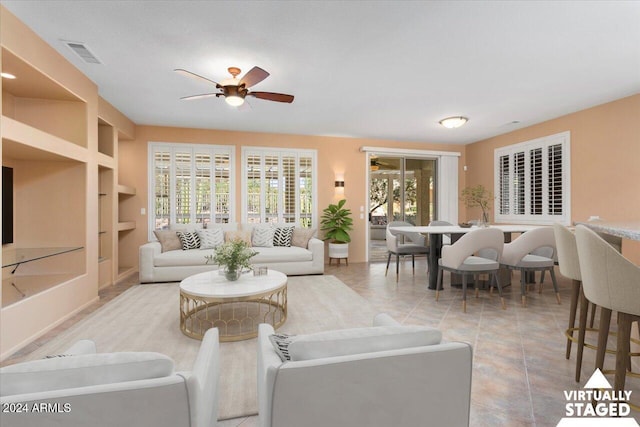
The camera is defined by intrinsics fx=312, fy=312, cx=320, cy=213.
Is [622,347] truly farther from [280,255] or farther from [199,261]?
[199,261]

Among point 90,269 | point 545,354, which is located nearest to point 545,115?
point 545,354

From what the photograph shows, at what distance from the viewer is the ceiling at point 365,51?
2596 millimetres

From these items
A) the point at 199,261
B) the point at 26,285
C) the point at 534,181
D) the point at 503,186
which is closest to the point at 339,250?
the point at 199,261

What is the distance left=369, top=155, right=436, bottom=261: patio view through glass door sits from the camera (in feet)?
26.0

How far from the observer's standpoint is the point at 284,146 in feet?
22.4

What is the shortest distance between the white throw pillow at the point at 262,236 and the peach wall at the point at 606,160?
5.32 metres

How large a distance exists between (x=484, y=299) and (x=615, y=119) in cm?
339

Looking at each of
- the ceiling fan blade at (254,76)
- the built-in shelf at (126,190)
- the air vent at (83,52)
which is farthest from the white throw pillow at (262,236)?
the air vent at (83,52)

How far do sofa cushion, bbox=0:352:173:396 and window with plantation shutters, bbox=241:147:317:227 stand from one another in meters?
5.66

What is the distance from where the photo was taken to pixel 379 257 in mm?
7691

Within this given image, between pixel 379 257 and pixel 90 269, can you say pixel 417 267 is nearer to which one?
pixel 379 257

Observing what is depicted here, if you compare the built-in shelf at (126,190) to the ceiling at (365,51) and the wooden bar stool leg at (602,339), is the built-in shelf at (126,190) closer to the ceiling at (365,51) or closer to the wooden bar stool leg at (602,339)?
the ceiling at (365,51)

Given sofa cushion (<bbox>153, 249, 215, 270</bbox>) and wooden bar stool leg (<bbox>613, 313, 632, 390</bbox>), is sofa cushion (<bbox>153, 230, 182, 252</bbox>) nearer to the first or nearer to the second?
sofa cushion (<bbox>153, 249, 215, 270</bbox>)

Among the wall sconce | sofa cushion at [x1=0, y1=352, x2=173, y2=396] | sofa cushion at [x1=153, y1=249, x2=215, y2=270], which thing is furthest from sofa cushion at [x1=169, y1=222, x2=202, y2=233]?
sofa cushion at [x1=0, y1=352, x2=173, y2=396]
